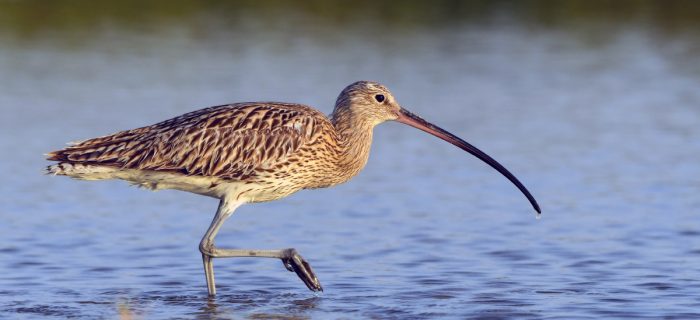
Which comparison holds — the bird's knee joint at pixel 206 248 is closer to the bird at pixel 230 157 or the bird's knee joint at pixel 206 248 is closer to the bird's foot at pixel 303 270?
the bird at pixel 230 157

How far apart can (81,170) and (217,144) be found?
100 cm

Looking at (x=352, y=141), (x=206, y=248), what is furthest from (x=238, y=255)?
(x=352, y=141)

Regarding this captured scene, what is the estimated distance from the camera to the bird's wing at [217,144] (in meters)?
11.9

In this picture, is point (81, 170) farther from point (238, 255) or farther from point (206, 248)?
point (238, 255)

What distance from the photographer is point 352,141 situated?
1234 cm

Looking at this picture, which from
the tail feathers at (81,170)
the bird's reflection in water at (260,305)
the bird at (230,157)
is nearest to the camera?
the bird's reflection in water at (260,305)

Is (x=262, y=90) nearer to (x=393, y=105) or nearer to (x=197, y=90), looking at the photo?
(x=197, y=90)

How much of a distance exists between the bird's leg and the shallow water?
0.55 feet

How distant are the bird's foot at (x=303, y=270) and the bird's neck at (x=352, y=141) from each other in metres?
0.79

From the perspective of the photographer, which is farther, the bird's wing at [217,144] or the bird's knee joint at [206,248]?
the bird's knee joint at [206,248]

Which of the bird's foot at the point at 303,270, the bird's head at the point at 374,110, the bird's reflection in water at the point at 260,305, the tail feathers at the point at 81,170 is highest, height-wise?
the bird's head at the point at 374,110

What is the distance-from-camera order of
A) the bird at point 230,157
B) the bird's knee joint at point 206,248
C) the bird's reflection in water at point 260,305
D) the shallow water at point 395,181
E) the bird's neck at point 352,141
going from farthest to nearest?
1. the bird's neck at point 352,141
2. the bird's knee joint at point 206,248
3. the shallow water at point 395,181
4. the bird at point 230,157
5. the bird's reflection in water at point 260,305

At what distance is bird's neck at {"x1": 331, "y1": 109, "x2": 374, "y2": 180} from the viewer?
12289 millimetres

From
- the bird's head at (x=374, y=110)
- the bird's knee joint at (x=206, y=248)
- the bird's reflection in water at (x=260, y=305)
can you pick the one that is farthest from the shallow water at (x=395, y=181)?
the bird's head at (x=374, y=110)
